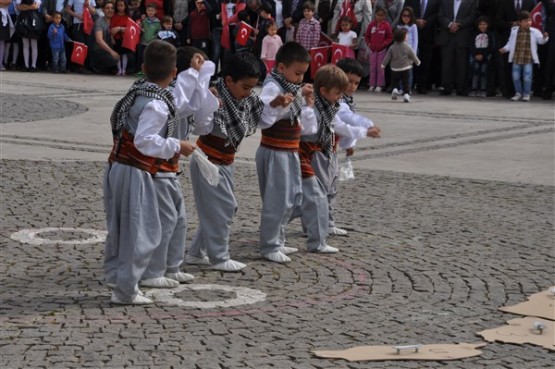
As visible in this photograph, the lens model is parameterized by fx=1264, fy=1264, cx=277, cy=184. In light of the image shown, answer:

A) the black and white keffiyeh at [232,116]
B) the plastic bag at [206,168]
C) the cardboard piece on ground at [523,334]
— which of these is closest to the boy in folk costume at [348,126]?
the black and white keffiyeh at [232,116]

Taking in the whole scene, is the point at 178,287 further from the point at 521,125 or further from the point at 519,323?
the point at 521,125

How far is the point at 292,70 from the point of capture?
844 cm

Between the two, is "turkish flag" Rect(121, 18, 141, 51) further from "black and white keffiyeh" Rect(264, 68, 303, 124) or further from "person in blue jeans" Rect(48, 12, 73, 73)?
"black and white keffiyeh" Rect(264, 68, 303, 124)

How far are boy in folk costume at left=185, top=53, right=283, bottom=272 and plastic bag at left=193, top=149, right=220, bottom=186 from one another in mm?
Result: 511

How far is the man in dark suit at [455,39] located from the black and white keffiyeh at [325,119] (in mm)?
14446

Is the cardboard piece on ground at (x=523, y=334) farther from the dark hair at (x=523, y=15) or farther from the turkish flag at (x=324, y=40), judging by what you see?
the turkish flag at (x=324, y=40)

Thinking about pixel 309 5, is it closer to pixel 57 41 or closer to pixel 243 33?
pixel 243 33

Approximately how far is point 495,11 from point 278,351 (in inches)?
701

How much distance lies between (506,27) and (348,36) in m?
3.05

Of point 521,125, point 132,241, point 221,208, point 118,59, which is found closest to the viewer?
point 132,241

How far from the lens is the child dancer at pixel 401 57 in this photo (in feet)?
73.9

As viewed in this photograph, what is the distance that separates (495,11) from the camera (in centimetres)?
2306

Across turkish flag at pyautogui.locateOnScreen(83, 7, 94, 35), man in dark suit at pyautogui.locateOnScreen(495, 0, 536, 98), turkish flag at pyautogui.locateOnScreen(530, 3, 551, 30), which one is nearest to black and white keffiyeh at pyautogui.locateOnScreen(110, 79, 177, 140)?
turkish flag at pyautogui.locateOnScreen(530, 3, 551, 30)

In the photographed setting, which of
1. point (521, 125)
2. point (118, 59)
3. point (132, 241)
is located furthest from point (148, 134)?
point (118, 59)
